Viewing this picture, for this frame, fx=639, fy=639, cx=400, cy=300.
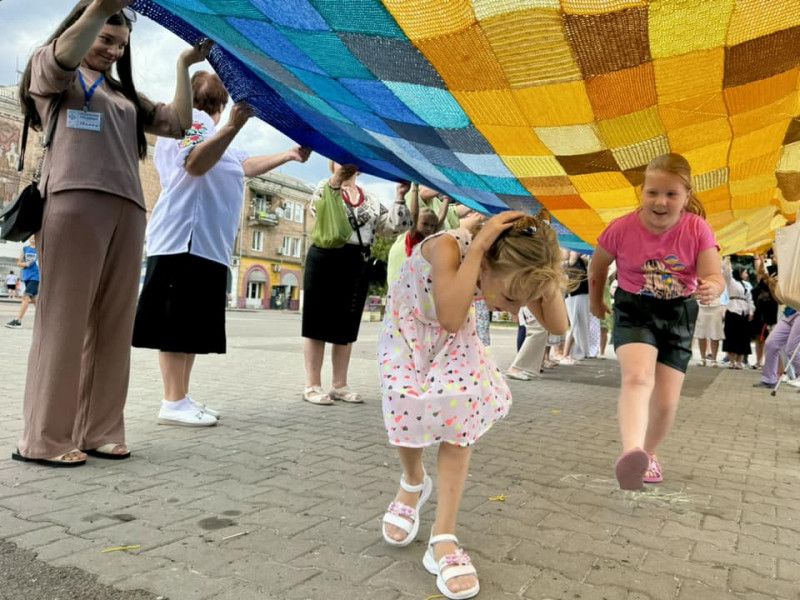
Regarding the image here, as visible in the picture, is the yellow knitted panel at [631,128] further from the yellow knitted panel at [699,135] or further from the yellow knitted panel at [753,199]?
the yellow knitted panel at [753,199]

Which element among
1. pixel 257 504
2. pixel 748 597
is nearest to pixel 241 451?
pixel 257 504

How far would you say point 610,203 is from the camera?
14.0 feet

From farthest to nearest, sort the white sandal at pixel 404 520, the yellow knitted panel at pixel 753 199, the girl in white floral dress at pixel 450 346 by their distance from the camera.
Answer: the yellow knitted panel at pixel 753 199
the white sandal at pixel 404 520
the girl in white floral dress at pixel 450 346

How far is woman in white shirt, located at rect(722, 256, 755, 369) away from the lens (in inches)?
487

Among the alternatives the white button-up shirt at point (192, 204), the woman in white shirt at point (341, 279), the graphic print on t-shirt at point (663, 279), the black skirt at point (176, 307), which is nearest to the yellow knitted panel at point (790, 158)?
the graphic print on t-shirt at point (663, 279)

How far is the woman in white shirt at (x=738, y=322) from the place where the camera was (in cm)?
1238

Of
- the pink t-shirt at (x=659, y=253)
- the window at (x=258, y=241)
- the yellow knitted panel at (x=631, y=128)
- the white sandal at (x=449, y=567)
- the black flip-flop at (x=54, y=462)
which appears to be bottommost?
the black flip-flop at (x=54, y=462)

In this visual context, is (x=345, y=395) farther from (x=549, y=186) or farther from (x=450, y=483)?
(x=450, y=483)

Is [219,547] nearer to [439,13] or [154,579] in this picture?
[154,579]

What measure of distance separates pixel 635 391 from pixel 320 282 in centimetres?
295

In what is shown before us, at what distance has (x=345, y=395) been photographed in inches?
219

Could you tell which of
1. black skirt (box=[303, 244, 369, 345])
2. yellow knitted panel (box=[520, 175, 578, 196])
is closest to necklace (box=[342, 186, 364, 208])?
black skirt (box=[303, 244, 369, 345])

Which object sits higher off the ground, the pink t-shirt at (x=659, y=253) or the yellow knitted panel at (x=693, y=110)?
the yellow knitted panel at (x=693, y=110)

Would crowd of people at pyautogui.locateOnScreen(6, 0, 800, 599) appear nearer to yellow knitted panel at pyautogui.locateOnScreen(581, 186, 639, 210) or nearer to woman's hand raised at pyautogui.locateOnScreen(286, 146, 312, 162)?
woman's hand raised at pyautogui.locateOnScreen(286, 146, 312, 162)
